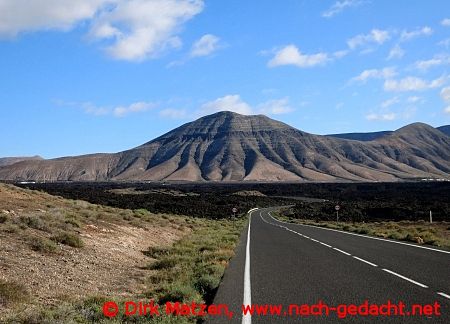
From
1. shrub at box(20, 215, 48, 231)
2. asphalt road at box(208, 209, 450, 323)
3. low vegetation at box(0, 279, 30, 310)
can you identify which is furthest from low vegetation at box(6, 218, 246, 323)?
shrub at box(20, 215, 48, 231)

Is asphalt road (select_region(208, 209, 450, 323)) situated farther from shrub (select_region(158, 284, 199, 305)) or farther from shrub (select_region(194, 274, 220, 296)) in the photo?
shrub (select_region(158, 284, 199, 305))

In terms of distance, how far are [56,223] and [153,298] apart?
349 inches

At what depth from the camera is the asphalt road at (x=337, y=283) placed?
25.8 feet

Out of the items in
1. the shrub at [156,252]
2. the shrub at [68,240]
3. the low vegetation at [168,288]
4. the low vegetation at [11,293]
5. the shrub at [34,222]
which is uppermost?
the shrub at [34,222]

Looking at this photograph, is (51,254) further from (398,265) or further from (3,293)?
(398,265)

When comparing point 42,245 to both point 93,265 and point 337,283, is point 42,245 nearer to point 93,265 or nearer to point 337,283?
point 93,265

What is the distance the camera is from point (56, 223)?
1819 centimetres

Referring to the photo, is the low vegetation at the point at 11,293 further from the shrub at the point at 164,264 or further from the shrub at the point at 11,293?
the shrub at the point at 164,264

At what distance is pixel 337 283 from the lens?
10820 millimetres

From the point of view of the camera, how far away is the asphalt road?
25.8ft

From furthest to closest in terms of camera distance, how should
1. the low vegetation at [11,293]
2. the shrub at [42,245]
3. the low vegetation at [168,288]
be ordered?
the shrub at [42,245]
the low vegetation at [11,293]
the low vegetation at [168,288]

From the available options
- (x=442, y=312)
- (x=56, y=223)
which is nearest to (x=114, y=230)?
(x=56, y=223)

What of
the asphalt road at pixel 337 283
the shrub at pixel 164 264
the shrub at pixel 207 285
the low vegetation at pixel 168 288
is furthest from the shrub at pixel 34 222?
the shrub at pixel 207 285

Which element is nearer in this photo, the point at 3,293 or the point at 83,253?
the point at 3,293
